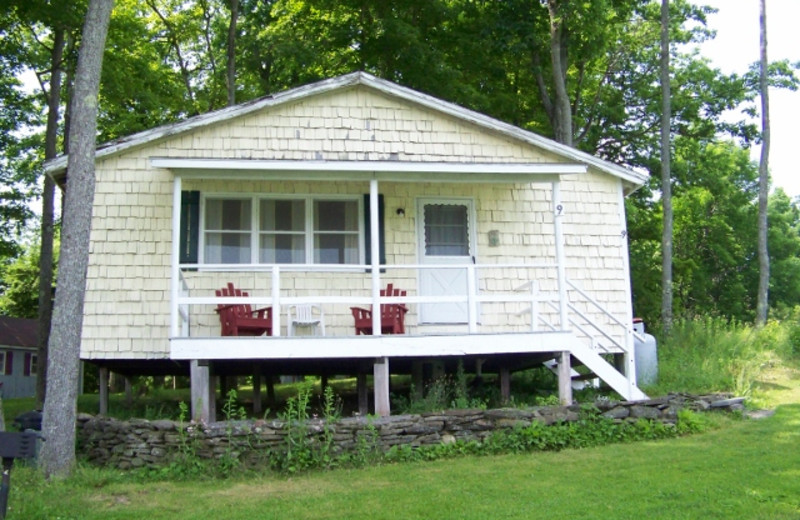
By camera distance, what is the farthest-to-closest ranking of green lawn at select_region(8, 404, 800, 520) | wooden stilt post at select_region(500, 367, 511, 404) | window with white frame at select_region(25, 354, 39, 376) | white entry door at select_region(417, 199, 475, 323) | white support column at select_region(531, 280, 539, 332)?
1. window with white frame at select_region(25, 354, 39, 376)
2. wooden stilt post at select_region(500, 367, 511, 404)
3. white entry door at select_region(417, 199, 475, 323)
4. white support column at select_region(531, 280, 539, 332)
5. green lawn at select_region(8, 404, 800, 520)

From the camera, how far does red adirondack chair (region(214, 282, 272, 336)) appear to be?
12500mm

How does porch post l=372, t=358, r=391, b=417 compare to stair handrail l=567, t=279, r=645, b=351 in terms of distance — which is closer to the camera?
porch post l=372, t=358, r=391, b=417

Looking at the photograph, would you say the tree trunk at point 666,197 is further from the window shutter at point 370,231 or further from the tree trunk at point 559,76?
the window shutter at point 370,231

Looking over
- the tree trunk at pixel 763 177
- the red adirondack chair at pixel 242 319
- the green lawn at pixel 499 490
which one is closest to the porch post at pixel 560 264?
the green lawn at pixel 499 490

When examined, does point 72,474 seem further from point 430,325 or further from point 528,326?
point 528,326

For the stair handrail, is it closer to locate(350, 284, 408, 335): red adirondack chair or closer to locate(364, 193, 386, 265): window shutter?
locate(350, 284, 408, 335): red adirondack chair

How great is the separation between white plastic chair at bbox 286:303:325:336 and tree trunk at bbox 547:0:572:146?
11.8 m

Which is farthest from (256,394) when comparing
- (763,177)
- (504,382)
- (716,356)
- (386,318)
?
(763,177)

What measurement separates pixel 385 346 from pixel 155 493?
12.1 ft

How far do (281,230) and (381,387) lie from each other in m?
3.18

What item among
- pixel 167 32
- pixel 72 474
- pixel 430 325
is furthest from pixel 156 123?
pixel 72 474

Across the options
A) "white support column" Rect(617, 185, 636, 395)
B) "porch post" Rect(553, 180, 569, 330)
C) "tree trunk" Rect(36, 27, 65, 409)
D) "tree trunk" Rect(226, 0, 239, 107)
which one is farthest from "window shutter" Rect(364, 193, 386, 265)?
"tree trunk" Rect(226, 0, 239, 107)

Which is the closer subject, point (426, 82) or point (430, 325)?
point (430, 325)

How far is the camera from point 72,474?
10711 mm
